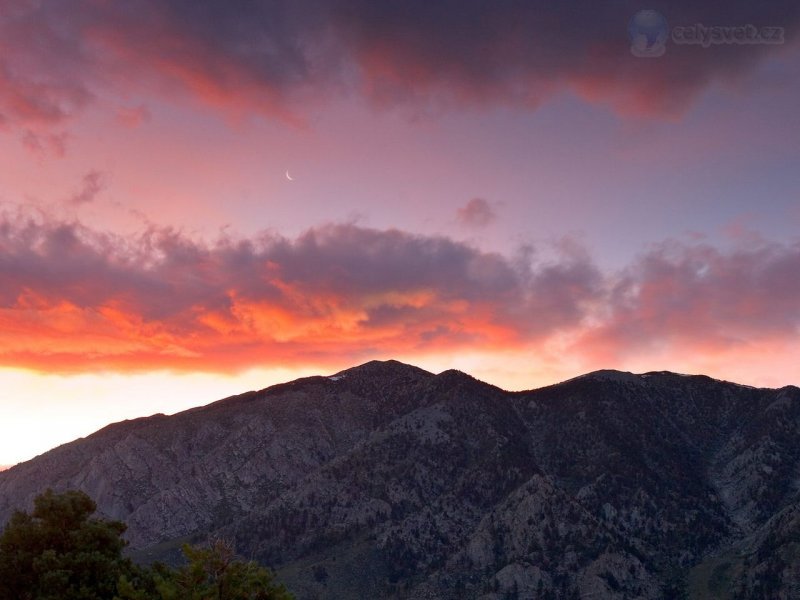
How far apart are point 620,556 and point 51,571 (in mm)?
159723

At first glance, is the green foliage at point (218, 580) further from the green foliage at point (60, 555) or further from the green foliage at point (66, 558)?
the green foliage at point (60, 555)

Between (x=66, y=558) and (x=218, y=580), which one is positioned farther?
(x=66, y=558)

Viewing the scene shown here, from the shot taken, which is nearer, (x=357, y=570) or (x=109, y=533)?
(x=109, y=533)

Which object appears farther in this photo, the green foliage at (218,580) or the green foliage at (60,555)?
the green foliage at (60,555)

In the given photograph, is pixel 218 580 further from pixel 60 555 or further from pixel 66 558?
pixel 60 555

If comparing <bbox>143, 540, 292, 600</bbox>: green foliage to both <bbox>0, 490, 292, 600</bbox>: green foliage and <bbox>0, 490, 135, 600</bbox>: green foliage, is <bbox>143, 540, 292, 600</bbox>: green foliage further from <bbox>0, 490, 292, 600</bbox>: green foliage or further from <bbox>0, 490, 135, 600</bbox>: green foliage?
<bbox>0, 490, 135, 600</bbox>: green foliage

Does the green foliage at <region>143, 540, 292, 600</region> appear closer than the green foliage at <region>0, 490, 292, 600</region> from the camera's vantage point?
Yes

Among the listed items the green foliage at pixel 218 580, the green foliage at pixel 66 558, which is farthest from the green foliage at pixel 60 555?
the green foliage at pixel 218 580

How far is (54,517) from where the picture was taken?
49.8m

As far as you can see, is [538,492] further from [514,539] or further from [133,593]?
[133,593]

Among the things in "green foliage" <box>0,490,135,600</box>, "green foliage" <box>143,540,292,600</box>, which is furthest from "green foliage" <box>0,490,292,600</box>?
"green foliage" <box>143,540,292,600</box>

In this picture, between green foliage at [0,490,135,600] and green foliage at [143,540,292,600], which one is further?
green foliage at [0,490,135,600]

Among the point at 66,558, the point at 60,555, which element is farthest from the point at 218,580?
the point at 60,555

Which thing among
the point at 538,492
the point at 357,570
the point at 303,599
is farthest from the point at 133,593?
the point at 538,492
